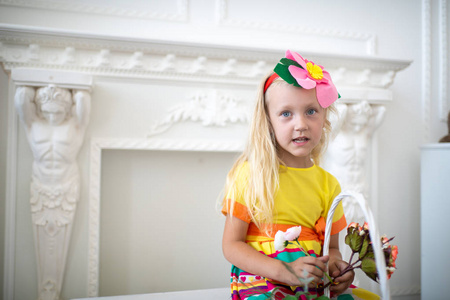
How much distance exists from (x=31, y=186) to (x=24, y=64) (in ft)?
1.52

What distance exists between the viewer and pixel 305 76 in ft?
2.53

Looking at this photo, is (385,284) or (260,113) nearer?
(385,284)

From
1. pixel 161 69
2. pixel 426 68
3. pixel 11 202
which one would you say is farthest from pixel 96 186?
pixel 426 68

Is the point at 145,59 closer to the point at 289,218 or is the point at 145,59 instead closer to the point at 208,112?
the point at 208,112

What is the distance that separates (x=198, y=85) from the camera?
145 centimetres

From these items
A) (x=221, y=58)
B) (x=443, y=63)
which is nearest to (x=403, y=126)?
(x=443, y=63)

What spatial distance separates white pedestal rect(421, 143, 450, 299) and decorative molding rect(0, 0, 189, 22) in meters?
1.28

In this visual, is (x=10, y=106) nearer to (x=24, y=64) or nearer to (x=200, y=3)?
(x=24, y=64)

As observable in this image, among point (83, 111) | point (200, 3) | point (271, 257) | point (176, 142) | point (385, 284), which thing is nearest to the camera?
point (385, 284)

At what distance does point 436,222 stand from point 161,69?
136 cm

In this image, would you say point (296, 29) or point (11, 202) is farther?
point (296, 29)

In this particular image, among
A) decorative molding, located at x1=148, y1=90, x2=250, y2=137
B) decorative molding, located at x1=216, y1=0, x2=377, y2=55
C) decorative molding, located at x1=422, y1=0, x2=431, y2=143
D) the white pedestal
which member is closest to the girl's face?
decorative molding, located at x1=148, y1=90, x2=250, y2=137

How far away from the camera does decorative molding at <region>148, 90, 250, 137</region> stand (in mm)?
1407

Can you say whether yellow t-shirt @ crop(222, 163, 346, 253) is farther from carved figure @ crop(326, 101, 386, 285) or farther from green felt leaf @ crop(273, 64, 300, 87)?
carved figure @ crop(326, 101, 386, 285)
